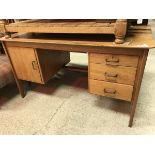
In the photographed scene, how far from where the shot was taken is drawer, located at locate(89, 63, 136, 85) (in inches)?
43.2

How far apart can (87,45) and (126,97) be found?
0.50 metres

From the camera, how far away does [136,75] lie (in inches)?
42.6

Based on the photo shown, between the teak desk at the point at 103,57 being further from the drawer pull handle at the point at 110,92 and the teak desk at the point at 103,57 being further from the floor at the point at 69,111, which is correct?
the floor at the point at 69,111

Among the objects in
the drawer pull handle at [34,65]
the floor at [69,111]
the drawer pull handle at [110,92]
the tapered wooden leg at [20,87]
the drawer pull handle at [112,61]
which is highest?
the drawer pull handle at [112,61]

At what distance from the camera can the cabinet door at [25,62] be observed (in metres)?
1.41

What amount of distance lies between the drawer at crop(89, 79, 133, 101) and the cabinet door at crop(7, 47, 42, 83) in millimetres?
565

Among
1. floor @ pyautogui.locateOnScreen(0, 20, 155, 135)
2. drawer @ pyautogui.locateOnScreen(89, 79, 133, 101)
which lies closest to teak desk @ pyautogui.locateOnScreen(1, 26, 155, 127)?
drawer @ pyautogui.locateOnScreen(89, 79, 133, 101)

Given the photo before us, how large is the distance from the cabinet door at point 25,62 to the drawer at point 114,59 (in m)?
0.57

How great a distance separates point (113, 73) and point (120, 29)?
32 cm

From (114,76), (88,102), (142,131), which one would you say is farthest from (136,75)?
(88,102)

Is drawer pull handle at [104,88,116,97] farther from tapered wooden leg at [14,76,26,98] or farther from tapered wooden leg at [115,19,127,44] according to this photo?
tapered wooden leg at [14,76,26,98]

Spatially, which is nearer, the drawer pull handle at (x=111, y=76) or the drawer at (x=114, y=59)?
the drawer at (x=114, y=59)

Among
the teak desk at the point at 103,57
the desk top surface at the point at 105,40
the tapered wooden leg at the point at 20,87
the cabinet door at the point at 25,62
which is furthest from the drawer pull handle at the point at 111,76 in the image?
the tapered wooden leg at the point at 20,87

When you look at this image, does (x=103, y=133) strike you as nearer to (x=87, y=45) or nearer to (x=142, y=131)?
(x=142, y=131)
